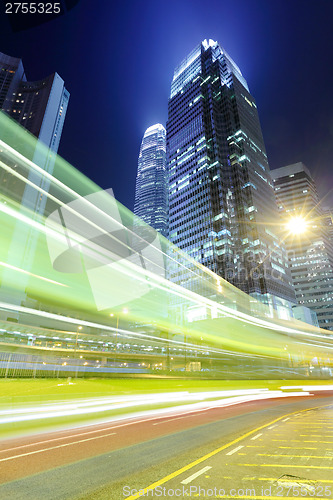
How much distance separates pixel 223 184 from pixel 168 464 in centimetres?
13862

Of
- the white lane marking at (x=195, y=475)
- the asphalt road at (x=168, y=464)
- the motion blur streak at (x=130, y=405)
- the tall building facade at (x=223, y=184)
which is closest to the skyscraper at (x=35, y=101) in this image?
the tall building facade at (x=223, y=184)

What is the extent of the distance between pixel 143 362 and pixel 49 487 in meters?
42.9

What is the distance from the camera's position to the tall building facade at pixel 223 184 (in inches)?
4756

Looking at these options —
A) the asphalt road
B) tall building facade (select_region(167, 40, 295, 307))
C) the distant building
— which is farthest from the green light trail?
the distant building

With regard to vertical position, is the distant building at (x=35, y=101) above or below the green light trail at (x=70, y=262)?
above

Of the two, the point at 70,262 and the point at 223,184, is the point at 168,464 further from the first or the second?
the point at 223,184

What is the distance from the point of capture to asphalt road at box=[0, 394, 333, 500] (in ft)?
15.8

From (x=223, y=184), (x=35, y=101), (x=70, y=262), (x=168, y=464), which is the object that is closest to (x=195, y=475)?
(x=168, y=464)

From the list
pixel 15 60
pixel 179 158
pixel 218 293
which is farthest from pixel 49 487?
pixel 15 60

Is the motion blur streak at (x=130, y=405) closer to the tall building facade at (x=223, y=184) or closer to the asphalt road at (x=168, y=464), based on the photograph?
the asphalt road at (x=168, y=464)

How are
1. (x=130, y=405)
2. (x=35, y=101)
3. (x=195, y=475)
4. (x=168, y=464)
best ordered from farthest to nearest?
1. (x=35, y=101)
2. (x=130, y=405)
3. (x=168, y=464)
4. (x=195, y=475)

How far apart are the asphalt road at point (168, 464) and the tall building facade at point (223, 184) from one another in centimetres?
10855

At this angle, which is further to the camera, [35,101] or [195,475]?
[35,101]

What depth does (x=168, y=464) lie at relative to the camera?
633cm
